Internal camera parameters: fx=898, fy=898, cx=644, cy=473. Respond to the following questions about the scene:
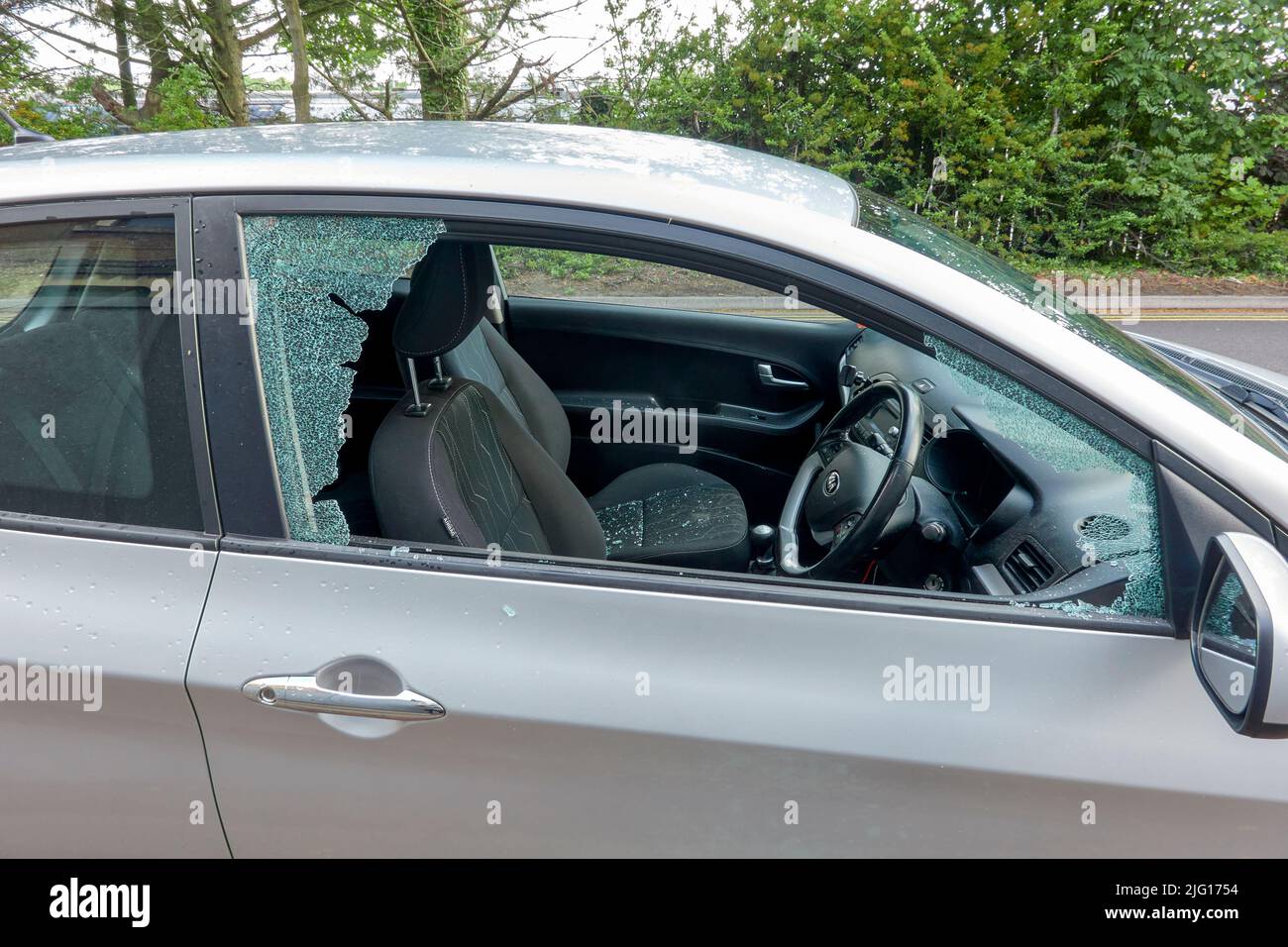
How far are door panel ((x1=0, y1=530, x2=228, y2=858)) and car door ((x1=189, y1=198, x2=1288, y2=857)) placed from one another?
50 millimetres

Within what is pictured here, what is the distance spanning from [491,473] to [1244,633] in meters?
1.55

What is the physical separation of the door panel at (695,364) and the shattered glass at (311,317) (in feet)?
6.27

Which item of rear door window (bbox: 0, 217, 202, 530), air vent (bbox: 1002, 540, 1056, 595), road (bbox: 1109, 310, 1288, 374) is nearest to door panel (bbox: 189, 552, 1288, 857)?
rear door window (bbox: 0, 217, 202, 530)

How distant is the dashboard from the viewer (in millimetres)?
1552

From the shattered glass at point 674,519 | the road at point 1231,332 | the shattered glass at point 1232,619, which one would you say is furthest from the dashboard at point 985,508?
the road at point 1231,332

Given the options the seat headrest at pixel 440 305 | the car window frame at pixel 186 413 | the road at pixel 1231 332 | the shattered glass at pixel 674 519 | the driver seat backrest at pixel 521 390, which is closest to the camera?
the car window frame at pixel 186 413

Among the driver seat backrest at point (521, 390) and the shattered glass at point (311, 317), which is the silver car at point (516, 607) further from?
the driver seat backrest at point (521, 390)

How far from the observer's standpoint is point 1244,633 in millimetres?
1186

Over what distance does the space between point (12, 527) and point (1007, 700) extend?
1548 millimetres

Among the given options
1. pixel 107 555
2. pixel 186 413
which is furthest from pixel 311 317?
pixel 107 555

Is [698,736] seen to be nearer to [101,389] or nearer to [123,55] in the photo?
[101,389]

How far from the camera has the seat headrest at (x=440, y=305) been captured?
1889mm

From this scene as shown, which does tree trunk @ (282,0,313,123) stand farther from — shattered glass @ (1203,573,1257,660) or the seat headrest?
shattered glass @ (1203,573,1257,660)
